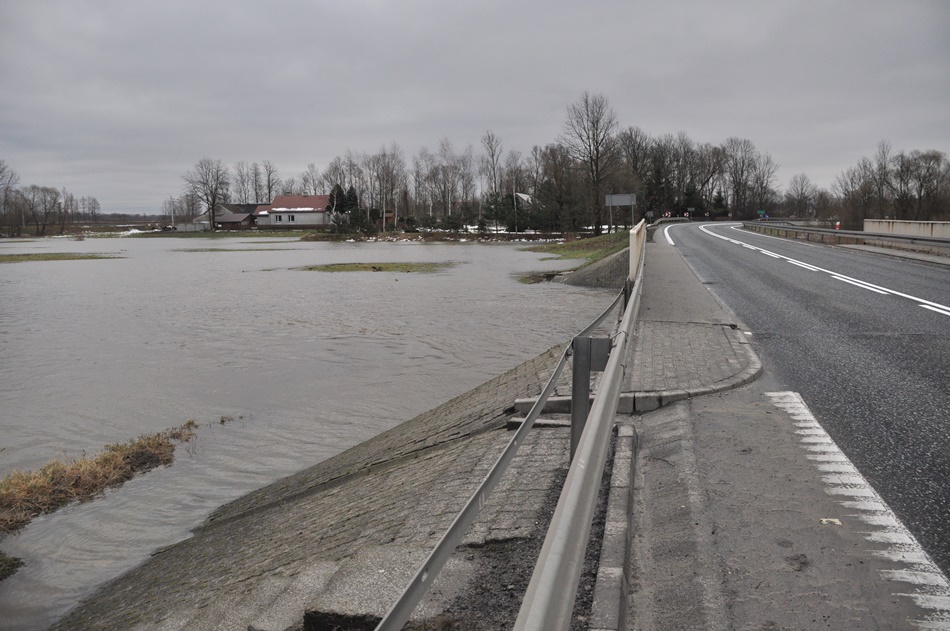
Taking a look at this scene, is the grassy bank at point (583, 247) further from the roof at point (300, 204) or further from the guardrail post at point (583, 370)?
the roof at point (300, 204)

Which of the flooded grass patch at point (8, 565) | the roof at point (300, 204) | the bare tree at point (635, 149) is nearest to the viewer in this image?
the flooded grass patch at point (8, 565)

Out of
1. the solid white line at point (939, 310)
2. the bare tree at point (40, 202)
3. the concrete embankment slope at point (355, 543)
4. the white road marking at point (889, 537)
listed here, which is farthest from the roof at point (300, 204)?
the white road marking at point (889, 537)

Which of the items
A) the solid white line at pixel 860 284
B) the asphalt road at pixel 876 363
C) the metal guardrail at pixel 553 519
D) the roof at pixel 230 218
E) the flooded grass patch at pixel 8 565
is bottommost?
the flooded grass patch at pixel 8 565

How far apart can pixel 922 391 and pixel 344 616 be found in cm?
570

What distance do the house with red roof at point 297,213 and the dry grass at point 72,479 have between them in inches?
4837

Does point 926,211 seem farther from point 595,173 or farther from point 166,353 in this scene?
point 166,353

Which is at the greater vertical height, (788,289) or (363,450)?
→ (788,289)

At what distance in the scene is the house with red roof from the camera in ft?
433

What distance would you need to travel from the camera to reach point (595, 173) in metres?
65.6

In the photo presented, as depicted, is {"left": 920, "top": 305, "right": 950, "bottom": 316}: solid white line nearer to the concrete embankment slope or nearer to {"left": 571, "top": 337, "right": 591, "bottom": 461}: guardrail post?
the concrete embankment slope

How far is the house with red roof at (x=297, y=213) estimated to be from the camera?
5192 inches

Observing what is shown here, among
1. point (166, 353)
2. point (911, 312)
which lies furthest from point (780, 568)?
point (166, 353)

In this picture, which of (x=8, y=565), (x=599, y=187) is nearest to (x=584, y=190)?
(x=599, y=187)

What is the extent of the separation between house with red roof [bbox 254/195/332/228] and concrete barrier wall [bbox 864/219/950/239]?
10394 cm
